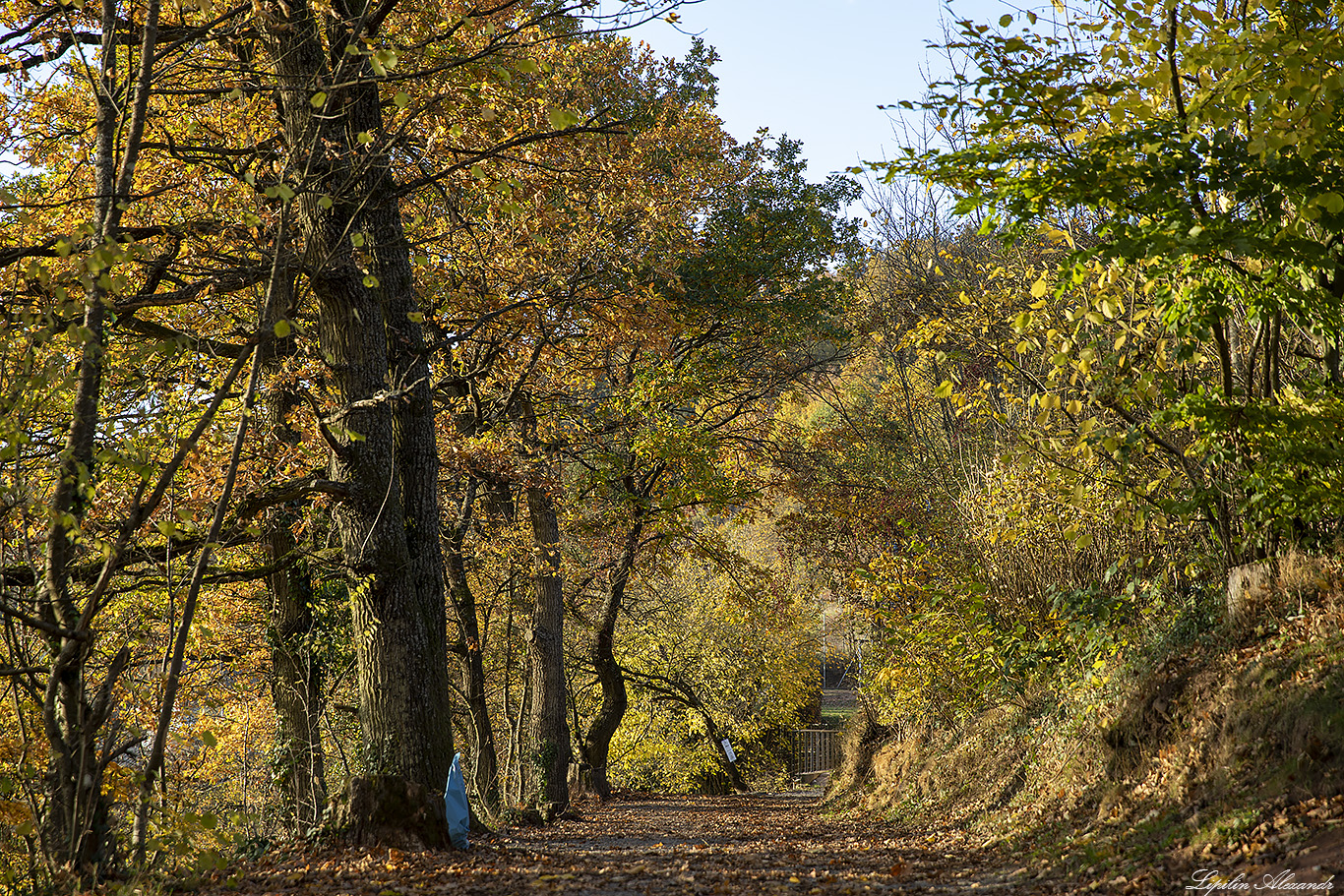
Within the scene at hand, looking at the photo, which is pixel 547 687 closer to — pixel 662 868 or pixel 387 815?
pixel 662 868

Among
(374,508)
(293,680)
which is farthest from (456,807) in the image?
(293,680)

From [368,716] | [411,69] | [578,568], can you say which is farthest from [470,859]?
[578,568]

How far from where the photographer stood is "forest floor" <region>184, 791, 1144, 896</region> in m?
5.95

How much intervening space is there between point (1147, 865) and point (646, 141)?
36.3 feet

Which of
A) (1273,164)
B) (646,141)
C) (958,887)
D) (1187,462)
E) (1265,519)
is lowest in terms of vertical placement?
(958,887)

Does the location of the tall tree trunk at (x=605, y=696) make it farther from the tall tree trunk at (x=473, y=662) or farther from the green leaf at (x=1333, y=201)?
the green leaf at (x=1333, y=201)

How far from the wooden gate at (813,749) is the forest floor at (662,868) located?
17627 millimetres

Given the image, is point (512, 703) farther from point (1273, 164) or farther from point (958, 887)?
point (1273, 164)

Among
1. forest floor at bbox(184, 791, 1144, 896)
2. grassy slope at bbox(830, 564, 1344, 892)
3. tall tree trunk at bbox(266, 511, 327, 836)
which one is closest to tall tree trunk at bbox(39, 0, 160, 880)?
forest floor at bbox(184, 791, 1144, 896)

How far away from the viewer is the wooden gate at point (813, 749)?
2816 cm

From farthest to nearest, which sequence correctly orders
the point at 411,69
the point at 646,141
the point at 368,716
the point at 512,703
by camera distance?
the point at 512,703 < the point at 646,141 < the point at 368,716 < the point at 411,69

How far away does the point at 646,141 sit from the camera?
44.2 ft

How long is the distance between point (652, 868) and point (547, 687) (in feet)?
22.4

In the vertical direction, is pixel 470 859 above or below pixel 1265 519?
below
